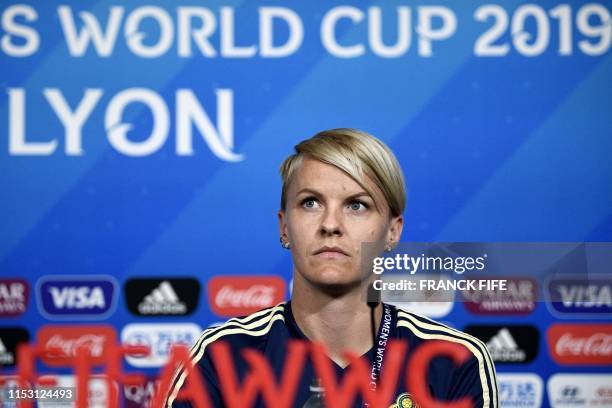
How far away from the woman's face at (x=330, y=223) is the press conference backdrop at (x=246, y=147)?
1116 mm

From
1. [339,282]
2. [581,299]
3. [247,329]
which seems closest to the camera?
[339,282]

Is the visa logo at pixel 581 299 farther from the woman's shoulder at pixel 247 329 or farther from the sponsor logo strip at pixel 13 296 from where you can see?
the sponsor logo strip at pixel 13 296

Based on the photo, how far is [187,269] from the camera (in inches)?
114

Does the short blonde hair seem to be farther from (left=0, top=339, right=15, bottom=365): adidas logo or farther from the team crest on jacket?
(left=0, top=339, right=15, bottom=365): adidas logo

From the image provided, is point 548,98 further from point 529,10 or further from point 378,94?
point 378,94

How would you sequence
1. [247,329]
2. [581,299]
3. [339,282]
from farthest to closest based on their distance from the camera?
1. [581,299]
2. [247,329]
3. [339,282]

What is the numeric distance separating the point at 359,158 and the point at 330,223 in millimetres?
152

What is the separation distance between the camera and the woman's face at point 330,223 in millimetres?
1735

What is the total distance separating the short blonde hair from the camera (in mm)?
1760

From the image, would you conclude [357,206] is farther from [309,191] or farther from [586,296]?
[586,296]

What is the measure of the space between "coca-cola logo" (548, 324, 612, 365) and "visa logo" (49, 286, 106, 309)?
5.16 ft

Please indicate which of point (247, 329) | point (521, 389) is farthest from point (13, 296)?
point (521, 389)

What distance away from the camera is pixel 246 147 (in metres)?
2.93

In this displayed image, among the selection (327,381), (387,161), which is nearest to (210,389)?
(327,381)
